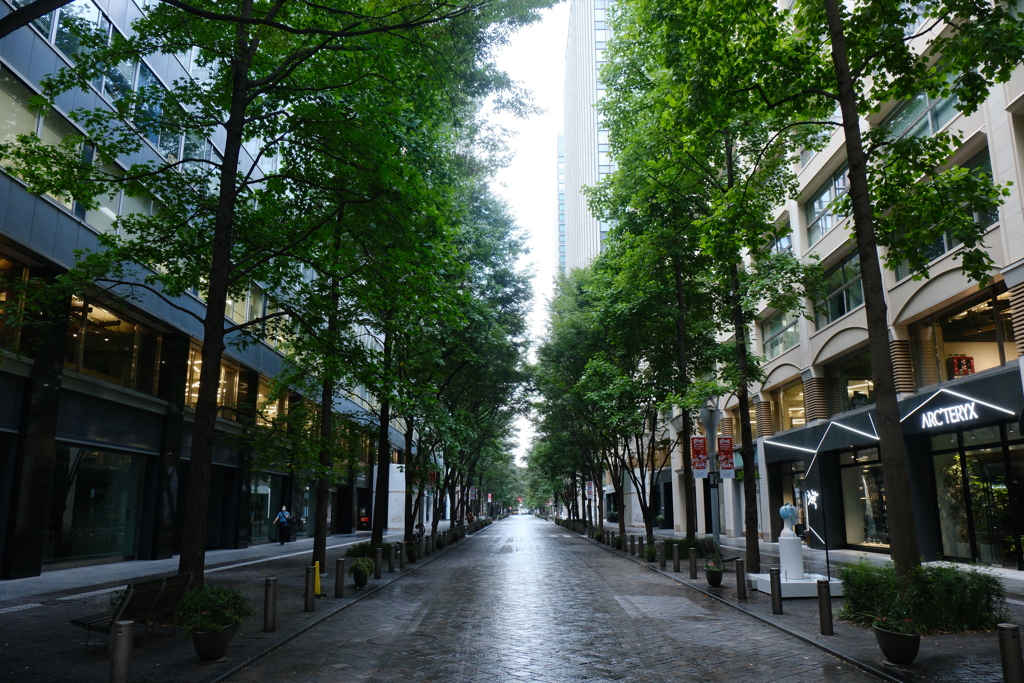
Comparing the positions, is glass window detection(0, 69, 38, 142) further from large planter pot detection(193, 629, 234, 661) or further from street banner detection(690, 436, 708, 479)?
street banner detection(690, 436, 708, 479)

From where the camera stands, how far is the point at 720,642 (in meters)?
10.4

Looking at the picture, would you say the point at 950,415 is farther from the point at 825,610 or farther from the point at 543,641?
the point at 543,641

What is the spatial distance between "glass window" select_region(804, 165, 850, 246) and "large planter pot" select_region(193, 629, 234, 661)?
24543 millimetres

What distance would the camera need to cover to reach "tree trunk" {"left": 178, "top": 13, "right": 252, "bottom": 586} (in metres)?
10.9

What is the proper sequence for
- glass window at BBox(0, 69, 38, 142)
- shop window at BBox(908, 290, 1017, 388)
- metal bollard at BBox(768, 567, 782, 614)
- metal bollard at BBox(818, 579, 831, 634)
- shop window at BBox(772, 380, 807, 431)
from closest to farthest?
metal bollard at BBox(818, 579, 831, 634), metal bollard at BBox(768, 567, 782, 614), glass window at BBox(0, 69, 38, 142), shop window at BBox(908, 290, 1017, 388), shop window at BBox(772, 380, 807, 431)

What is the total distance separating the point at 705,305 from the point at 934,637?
1375cm

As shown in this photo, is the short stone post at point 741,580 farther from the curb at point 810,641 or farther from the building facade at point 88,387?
the building facade at point 88,387

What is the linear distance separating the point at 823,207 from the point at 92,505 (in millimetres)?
27702

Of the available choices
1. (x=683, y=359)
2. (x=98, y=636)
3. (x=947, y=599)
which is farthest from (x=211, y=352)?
(x=683, y=359)

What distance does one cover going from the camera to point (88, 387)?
63.5 ft

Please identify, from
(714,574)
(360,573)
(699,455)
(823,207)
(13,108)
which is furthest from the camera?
(823,207)

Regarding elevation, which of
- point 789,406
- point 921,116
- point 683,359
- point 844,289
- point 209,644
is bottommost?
point 209,644

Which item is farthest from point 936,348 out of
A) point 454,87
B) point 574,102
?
point 574,102

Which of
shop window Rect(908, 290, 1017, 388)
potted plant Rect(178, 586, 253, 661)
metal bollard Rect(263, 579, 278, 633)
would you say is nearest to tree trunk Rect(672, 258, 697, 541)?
shop window Rect(908, 290, 1017, 388)
